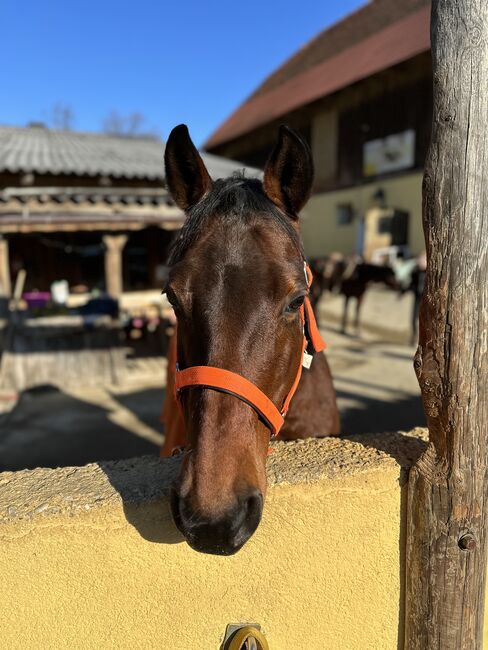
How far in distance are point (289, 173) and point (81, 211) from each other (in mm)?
8541

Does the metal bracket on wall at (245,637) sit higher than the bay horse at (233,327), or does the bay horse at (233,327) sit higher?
the bay horse at (233,327)

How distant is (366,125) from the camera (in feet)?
53.3

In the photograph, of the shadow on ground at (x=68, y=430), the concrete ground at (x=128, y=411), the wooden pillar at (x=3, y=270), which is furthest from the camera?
the wooden pillar at (x=3, y=270)

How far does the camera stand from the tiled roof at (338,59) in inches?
592

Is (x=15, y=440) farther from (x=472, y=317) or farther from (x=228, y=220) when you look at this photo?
(x=472, y=317)

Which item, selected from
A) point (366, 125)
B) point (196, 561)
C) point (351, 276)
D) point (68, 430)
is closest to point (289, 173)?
point (196, 561)

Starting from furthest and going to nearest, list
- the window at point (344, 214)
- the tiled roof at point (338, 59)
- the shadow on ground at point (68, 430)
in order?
the window at point (344, 214) → the tiled roof at point (338, 59) → the shadow on ground at point (68, 430)

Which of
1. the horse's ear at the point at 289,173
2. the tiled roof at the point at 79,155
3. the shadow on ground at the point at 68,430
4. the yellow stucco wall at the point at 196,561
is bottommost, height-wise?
the shadow on ground at the point at 68,430

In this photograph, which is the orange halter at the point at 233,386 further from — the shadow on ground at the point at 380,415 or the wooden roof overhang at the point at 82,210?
the wooden roof overhang at the point at 82,210

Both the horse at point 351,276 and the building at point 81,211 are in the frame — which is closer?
the building at point 81,211

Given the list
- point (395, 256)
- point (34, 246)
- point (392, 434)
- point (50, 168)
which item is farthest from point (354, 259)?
point (392, 434)

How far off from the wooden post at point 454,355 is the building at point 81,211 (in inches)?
219

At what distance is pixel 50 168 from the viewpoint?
959 cm

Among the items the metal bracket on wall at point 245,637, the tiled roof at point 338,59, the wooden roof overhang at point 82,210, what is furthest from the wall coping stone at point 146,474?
the tiled roof at point 338,59
